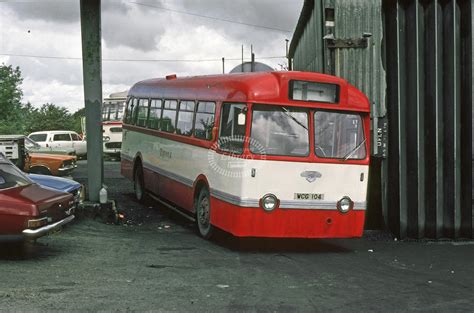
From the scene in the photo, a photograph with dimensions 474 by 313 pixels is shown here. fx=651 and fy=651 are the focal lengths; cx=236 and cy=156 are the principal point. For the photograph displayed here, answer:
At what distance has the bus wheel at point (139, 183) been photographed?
601 inches

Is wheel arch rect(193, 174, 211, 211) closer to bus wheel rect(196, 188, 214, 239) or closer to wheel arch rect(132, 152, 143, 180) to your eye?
bus wheel rect(196, 188, 214, 239)

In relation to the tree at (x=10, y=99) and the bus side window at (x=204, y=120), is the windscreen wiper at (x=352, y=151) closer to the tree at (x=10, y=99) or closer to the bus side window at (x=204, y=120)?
the bus side window at (x=204, y=120)

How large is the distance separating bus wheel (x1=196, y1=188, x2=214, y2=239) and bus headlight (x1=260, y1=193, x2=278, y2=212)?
1.37 meters

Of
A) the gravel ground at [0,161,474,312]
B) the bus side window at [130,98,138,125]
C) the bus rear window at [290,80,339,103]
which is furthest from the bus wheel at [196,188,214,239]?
the bus side window at [130,98,138,125]

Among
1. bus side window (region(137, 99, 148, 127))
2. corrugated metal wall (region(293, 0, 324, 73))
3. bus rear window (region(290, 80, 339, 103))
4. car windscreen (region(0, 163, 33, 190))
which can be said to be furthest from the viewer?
bus side window (region(137, 99, 148, 127))

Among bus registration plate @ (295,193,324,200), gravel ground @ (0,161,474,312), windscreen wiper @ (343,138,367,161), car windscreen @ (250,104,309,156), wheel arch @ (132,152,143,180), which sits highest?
car windscreen @ (250,104,309,156)

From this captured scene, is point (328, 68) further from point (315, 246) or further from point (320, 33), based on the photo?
point (315, 246)

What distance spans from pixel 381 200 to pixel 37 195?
6759 mm

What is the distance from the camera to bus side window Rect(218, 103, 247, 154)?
9609mm

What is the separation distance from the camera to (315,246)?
1098 cm

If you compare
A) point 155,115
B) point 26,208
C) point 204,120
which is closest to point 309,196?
point 204,120

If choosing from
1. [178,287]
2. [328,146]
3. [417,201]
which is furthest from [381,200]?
[178,287]

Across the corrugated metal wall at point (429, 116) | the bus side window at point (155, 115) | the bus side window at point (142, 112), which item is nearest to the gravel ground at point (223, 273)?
the corrugated metal wall at point (429, 116)

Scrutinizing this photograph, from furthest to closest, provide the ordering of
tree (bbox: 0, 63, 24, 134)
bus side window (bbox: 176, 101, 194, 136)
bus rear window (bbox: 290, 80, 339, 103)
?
tree (bbox: 0, 63, 24, 134), bus side window (bbox: 176, 101, 194, 136), bus rear window (bbox: 290, 80, 339, 103)
